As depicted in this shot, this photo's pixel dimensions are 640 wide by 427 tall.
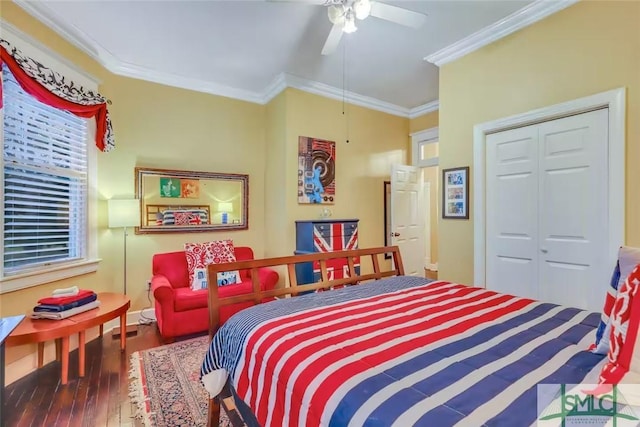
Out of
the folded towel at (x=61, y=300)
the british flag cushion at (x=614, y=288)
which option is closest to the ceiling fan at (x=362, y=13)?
the british flag cushion at (x=614, y=288)

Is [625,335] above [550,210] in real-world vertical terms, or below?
below

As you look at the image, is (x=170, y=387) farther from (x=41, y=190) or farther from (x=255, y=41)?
(x=255, y=41)

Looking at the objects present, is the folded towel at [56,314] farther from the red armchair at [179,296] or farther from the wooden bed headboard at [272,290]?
the wooden bed headboard at [272,290]

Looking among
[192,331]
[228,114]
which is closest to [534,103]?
[228,114]

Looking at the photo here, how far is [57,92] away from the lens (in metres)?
2.54

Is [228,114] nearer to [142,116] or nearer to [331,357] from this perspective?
[142,116]

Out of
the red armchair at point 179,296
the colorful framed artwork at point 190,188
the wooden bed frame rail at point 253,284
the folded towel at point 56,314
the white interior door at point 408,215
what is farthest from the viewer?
the white interior door at point 408,215

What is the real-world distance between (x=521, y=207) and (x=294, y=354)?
259 centimetres

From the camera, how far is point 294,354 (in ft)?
3.42

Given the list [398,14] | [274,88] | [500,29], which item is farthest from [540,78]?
[274,88]

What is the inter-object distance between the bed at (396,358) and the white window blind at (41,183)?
6.66ft

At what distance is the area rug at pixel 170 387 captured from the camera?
5.98ft

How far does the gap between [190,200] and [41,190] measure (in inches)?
55.4

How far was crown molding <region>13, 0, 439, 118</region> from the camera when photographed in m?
2.58
